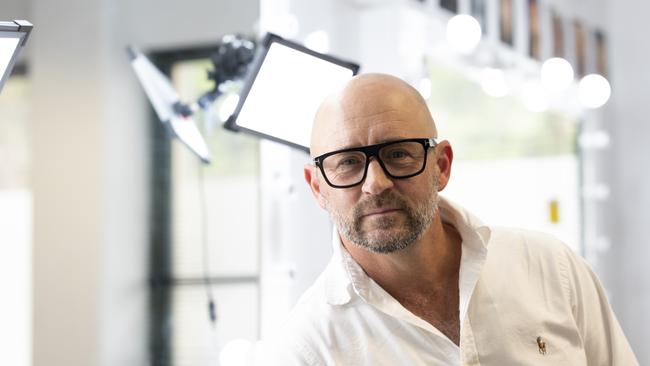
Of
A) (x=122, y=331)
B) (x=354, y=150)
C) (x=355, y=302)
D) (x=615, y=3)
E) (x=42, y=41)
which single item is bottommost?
(x=122, y=331)

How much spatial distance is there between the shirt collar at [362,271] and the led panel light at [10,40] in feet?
1.79

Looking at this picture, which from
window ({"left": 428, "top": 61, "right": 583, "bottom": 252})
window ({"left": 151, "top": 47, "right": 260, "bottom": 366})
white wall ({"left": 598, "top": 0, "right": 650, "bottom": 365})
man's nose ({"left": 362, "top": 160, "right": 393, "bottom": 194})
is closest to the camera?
man's nose ({"left": 362, "top": 160, "right": 393, "bottom": 194})

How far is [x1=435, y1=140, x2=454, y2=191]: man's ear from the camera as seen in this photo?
1.52m

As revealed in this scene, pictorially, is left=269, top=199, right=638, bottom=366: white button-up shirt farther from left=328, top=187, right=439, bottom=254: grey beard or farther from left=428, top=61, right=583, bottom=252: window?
left=428, top=61, right=583, bottom=252: window

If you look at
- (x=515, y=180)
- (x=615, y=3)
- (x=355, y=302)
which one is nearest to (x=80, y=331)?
(x=355, y=302)

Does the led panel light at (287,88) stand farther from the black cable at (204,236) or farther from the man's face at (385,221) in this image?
the black cable at (204,236)

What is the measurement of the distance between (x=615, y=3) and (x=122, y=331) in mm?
4041

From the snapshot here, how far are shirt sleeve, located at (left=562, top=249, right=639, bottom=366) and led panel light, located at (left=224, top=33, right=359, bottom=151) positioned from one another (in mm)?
640

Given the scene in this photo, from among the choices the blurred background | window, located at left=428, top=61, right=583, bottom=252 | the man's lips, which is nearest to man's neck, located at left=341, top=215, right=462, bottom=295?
the man's lips

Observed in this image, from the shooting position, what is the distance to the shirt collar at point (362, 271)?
1.51 metres

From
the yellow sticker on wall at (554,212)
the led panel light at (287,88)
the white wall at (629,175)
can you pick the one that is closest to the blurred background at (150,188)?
the led panel light at (287,88)

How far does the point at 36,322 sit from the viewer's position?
2.37m

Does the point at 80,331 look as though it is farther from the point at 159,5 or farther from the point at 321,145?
the point at 321,145

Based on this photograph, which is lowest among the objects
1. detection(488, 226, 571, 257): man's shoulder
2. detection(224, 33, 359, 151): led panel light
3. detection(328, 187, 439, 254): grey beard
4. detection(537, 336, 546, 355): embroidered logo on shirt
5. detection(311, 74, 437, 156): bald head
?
detection(537, 336, 546, 355): embroidered logo on shirt
